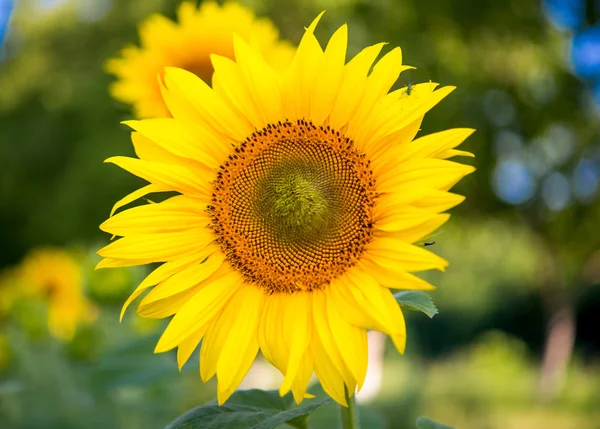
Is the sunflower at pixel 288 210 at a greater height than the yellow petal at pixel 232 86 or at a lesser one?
lesser

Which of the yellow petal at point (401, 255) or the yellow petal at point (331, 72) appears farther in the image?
the yellow petal at point (331, 72)

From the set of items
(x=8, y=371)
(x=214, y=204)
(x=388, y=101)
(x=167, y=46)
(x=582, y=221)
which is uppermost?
(x=582, y=221)

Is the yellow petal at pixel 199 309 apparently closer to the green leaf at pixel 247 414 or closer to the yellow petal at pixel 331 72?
the green leaf at pixel 247 414

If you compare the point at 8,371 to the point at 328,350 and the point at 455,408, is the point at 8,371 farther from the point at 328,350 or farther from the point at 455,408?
the point at 455,408

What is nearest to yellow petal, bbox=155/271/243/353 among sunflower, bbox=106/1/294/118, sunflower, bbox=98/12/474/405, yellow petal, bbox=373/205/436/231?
sunflower, bbox=98/12/474/405

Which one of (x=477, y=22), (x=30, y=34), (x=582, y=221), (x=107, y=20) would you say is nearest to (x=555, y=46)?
(x=477, y=22)

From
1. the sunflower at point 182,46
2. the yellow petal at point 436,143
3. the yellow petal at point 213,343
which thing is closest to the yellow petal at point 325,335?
the yellow petal at point 213,343
